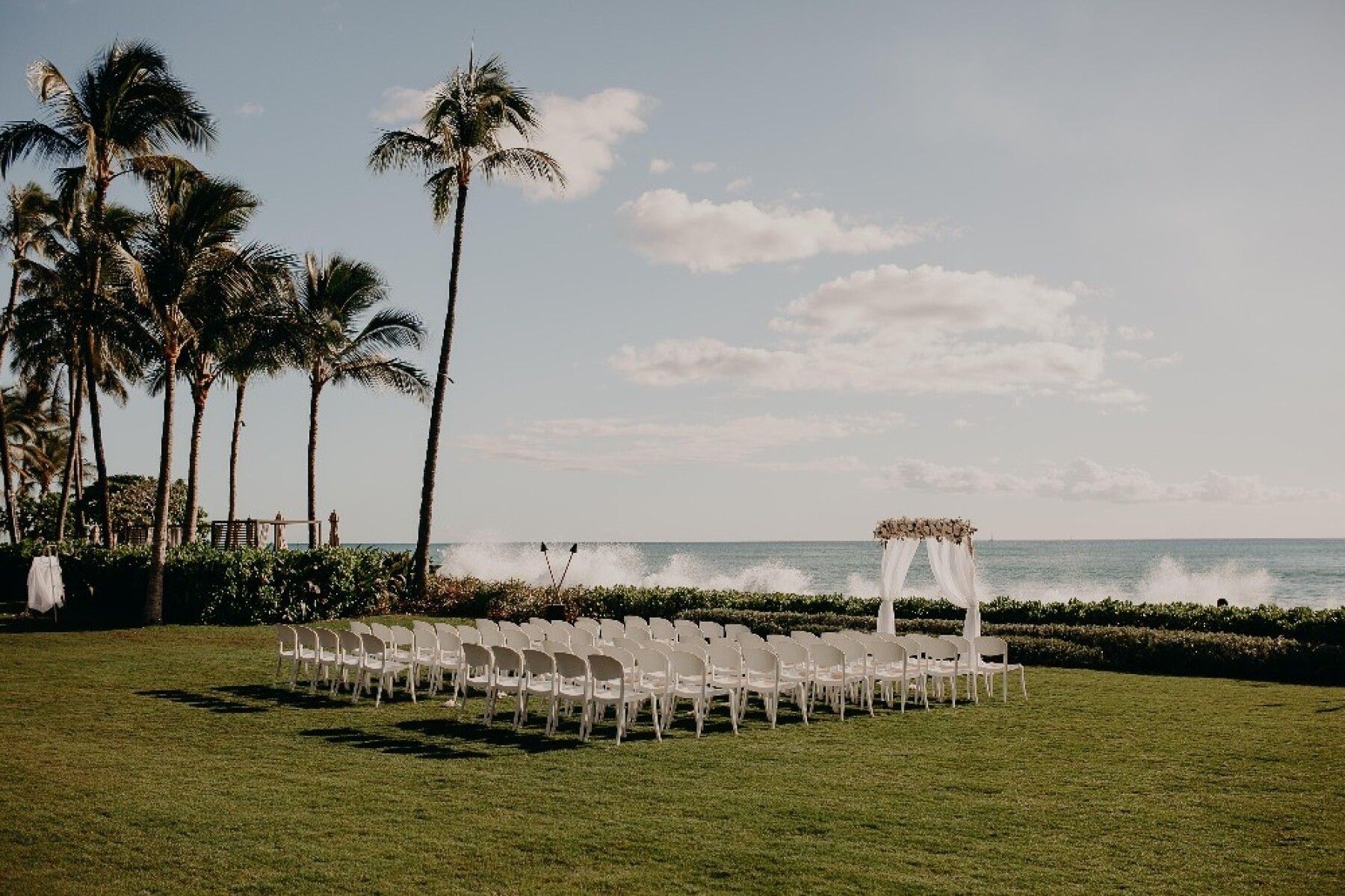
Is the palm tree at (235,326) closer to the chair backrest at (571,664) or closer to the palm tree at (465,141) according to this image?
the palm tree at (465,141)

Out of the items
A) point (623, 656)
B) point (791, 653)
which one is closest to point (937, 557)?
point (791, 653)

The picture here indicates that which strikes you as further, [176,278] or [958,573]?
[176,278]

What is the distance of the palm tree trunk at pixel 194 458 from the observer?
23469mm

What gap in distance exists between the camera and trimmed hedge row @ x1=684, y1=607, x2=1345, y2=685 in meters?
14.8

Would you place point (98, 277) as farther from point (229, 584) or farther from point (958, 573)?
point (958, 573)

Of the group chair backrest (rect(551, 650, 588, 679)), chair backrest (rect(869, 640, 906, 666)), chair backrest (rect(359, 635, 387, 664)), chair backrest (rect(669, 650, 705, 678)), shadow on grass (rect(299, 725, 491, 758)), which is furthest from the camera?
chair backrest (rect(359, 635, 387, 664))

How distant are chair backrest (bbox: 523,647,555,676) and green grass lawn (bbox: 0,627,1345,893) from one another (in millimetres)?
616

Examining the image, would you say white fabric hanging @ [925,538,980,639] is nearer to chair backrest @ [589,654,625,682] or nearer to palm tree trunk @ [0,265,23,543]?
chair backrest @ [589,654,625,682]

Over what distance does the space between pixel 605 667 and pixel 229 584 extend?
1479cm

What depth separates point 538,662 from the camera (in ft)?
33.7

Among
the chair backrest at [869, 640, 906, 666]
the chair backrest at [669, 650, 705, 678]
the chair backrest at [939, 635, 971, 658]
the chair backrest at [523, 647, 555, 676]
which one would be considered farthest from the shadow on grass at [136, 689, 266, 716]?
the chair backrest at [939, 635, 971, 658]

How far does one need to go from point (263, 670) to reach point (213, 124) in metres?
14.3

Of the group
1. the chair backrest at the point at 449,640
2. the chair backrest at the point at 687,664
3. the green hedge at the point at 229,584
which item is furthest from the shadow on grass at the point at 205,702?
the green hedge at the point at 229,584

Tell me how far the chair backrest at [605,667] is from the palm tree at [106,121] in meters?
16.5
